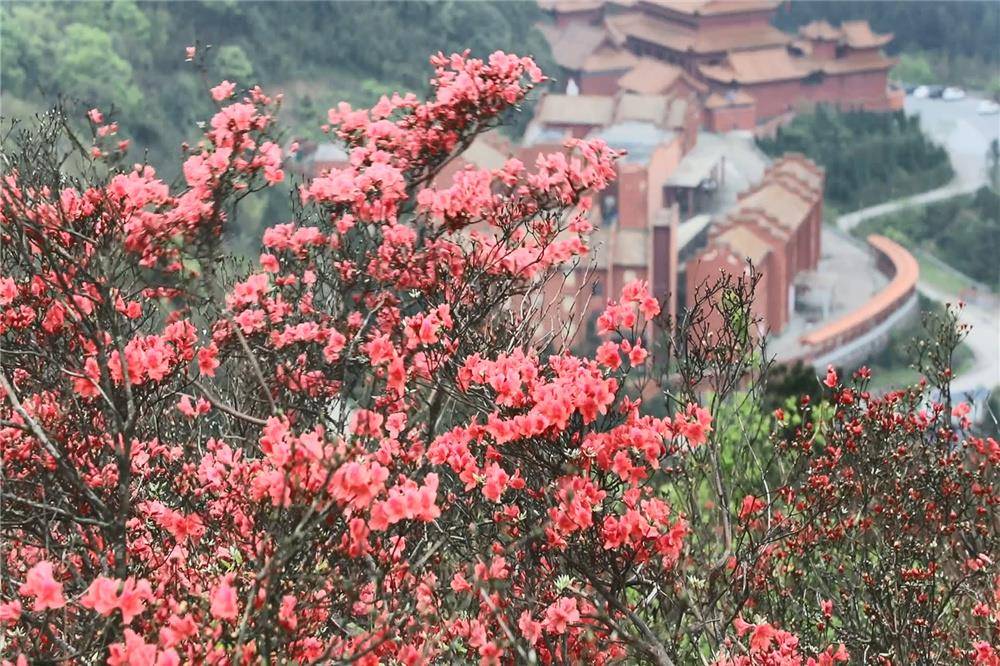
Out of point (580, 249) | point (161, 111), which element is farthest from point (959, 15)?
point (580, 249)

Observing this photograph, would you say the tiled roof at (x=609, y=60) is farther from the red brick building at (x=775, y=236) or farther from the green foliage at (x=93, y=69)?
the green foliage at (x=93, y=69)

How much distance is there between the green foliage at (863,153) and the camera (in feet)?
130

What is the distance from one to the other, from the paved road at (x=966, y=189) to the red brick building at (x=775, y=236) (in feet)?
11.4

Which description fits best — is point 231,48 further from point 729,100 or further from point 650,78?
point 729,100

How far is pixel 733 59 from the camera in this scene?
4291cm

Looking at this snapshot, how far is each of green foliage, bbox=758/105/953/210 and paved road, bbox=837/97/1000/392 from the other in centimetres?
58

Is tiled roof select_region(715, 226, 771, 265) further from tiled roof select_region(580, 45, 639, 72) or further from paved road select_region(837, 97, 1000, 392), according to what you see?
tiled roof select_region(580, 45, 639, 72)

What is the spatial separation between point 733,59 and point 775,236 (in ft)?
58.6

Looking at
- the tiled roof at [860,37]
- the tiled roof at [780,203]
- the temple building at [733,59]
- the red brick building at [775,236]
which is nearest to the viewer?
the red brick building at [775,236]

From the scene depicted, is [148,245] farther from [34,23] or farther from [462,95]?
[34,23]

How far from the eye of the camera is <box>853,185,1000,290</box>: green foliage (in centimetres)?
3459

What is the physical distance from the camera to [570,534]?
3.47 meters

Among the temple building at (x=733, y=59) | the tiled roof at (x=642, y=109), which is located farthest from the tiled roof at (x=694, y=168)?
the temple building at (x=733, y=59)

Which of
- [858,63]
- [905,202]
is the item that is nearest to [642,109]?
[905,202]
